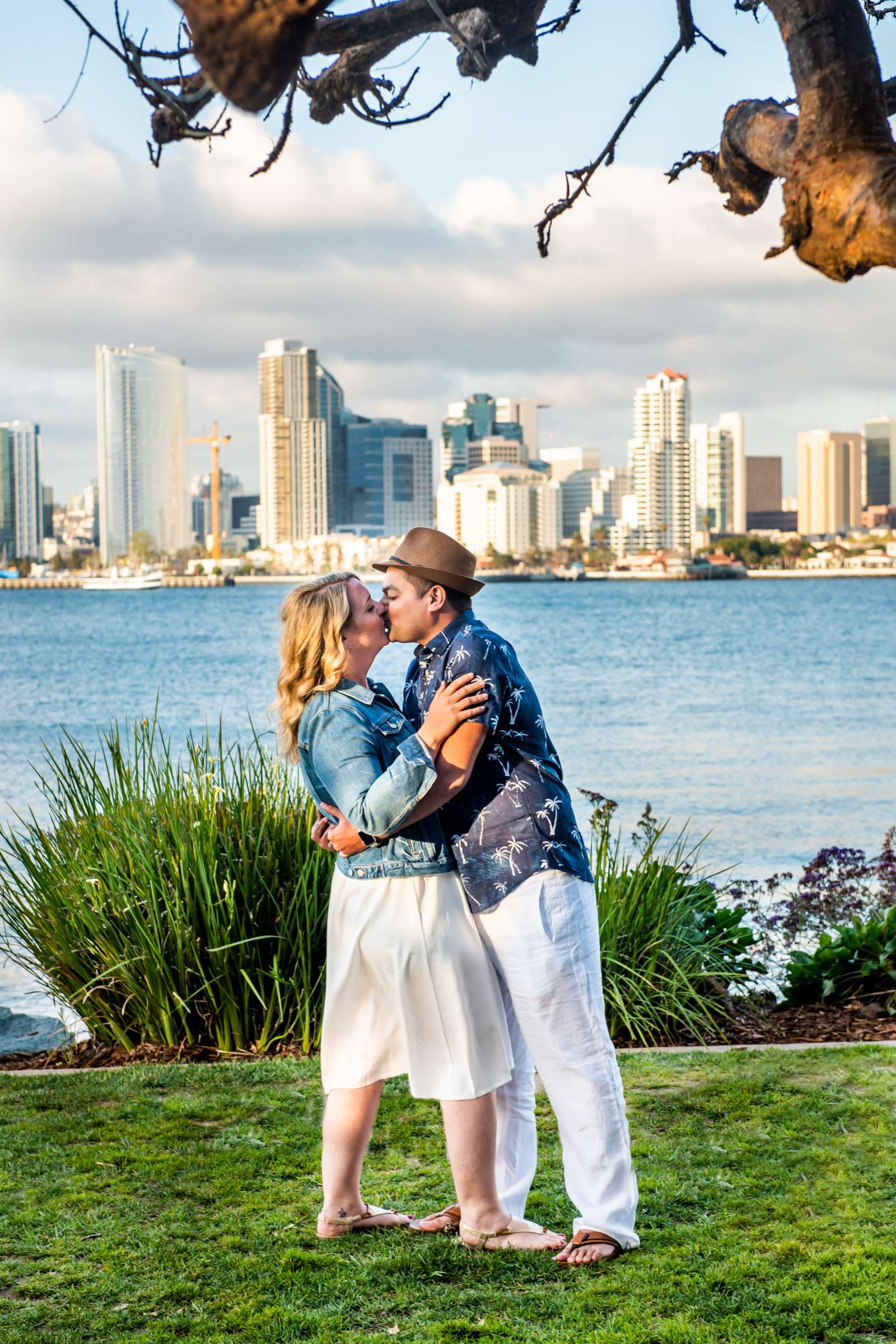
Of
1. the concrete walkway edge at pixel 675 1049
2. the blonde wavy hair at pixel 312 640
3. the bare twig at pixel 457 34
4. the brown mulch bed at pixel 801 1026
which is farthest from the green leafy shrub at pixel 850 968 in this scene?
the bare twig at pixel 457 34

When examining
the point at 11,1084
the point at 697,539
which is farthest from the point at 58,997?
the point at 697,539

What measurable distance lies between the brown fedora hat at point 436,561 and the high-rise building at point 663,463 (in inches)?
6222

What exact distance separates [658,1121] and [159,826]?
228 cm

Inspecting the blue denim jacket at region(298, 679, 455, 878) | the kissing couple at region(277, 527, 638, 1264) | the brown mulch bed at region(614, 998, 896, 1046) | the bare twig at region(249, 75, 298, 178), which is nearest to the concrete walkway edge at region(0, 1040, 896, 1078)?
the brown mulch bed at region(614, 998, 896, 1046)

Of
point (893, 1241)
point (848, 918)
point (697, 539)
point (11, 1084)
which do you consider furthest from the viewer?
point (697, 539)

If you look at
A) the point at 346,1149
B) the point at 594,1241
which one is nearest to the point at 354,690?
the point at 346,1149

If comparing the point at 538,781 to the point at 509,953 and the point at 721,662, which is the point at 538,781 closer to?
the point at 509,953

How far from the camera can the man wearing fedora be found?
3131 millimetres

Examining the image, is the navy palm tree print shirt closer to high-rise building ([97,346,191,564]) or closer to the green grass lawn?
the green grass lawn

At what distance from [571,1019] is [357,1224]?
904 millimetres

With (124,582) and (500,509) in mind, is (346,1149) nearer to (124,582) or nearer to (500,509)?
(500,509)

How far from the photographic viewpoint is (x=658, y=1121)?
4434 millimetres

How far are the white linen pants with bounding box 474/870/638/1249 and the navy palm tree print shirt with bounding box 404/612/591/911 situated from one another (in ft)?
0.16

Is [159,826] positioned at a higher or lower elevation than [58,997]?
higher
